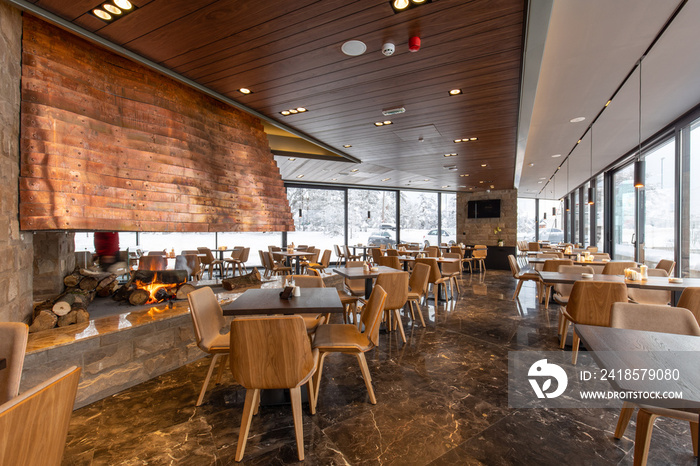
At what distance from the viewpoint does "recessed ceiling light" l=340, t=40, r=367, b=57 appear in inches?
112

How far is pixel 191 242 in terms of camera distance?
914 centimetres

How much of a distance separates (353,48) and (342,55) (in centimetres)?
16

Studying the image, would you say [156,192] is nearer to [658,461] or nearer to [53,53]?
[53,53]

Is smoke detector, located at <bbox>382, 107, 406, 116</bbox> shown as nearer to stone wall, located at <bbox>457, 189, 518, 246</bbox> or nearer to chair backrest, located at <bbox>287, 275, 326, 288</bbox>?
chair backrest, located at <bbox>287, 275, 326, 288</bbox>

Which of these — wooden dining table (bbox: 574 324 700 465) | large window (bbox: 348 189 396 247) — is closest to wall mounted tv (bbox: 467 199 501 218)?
large window (bbox: 348 189 396 247)

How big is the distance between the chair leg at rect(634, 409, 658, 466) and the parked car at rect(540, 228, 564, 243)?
1929 centimetres

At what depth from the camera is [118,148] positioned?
10.1 ft

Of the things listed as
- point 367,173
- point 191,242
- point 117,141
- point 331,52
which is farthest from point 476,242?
point 117,141

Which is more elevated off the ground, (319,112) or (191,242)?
(319,112)

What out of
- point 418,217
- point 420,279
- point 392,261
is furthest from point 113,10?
point 418,217

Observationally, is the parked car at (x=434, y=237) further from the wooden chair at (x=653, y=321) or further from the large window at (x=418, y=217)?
the wooden chair at (x=653, y=321)

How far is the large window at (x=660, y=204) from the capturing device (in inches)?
234

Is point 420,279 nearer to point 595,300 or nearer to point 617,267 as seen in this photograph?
point 595,300

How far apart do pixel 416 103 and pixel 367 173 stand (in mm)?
5561
